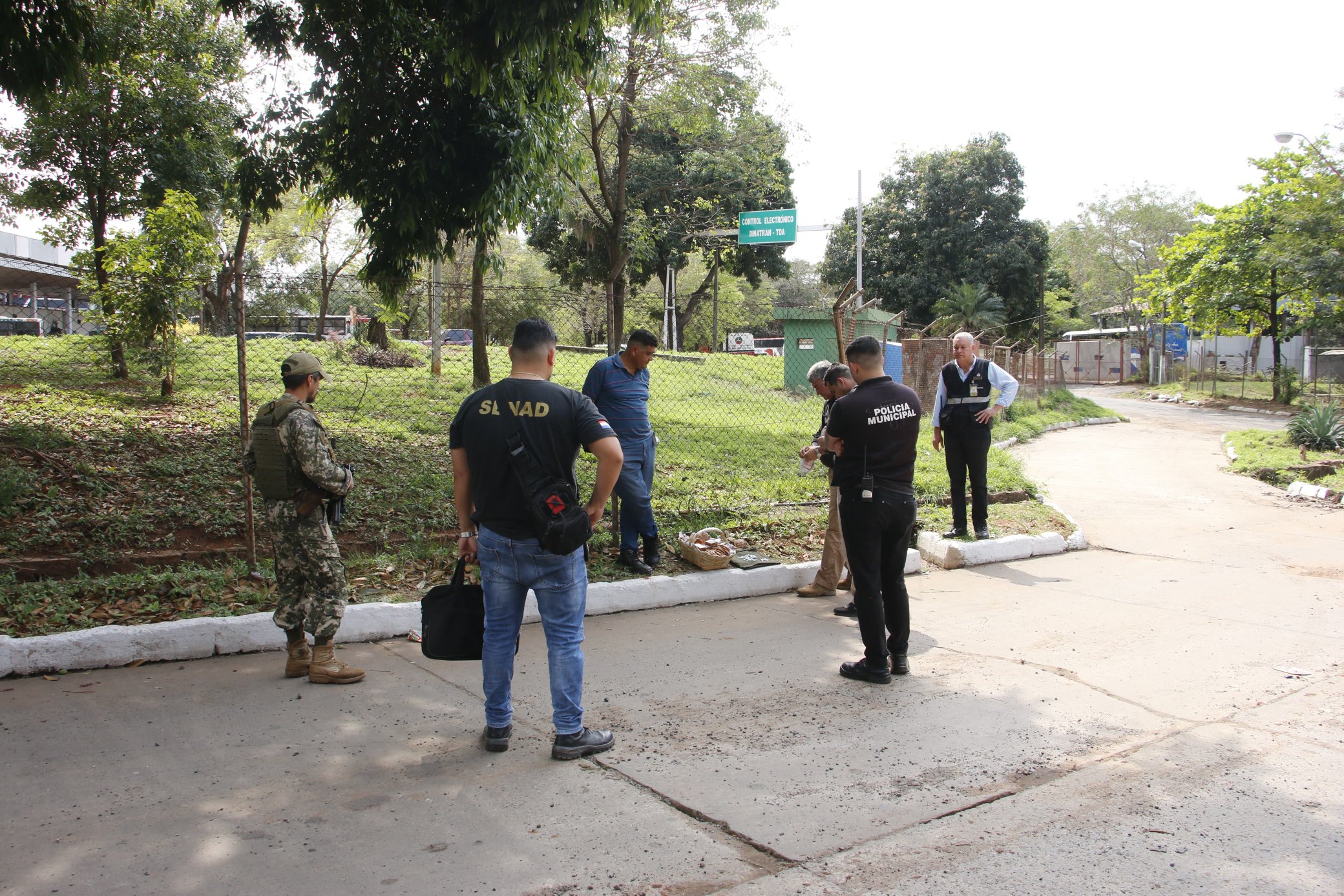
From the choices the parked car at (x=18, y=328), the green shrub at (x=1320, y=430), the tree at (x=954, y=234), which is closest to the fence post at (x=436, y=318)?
the parked car at (x=18, y=328)

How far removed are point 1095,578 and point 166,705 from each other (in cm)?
665

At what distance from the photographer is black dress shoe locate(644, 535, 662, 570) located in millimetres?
6793

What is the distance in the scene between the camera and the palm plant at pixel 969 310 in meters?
34.6

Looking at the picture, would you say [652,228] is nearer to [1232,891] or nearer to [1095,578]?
[1095,578]

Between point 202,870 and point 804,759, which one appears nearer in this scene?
point 202,870

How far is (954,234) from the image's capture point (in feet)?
123

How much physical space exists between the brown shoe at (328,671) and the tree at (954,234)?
113ft

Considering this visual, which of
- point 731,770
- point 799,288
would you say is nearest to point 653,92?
point 731,770

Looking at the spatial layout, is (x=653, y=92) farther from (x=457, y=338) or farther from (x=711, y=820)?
(x=711, y=820)

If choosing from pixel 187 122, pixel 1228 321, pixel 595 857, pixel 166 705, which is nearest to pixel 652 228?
pixel 187 122

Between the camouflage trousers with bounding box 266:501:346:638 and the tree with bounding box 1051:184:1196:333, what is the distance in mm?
52084

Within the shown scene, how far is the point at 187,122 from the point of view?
11883 millimetres

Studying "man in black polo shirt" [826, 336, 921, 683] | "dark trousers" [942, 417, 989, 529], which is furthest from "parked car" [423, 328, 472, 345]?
"man in black polo shirt" [826, 336, 921, 683]

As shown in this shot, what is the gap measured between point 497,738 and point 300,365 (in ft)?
7.29
